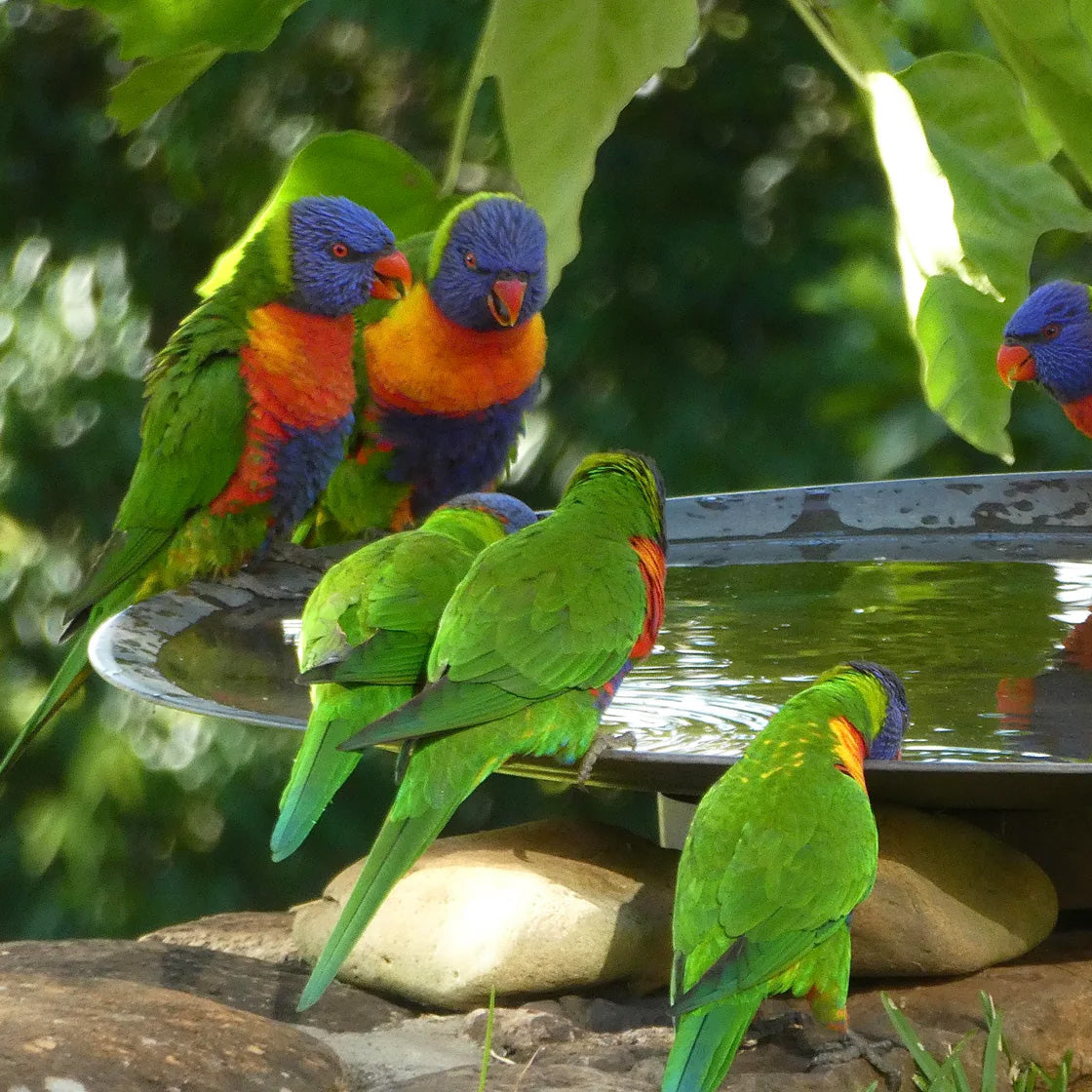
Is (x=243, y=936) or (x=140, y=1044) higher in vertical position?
(x=140, y=1044)

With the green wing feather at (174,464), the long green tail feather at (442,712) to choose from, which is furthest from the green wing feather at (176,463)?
the long green tail feather at (442,712)

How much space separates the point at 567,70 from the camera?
0.44m

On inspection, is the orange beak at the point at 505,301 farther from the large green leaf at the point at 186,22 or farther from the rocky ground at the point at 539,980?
the large green leaf at the point at 186,22

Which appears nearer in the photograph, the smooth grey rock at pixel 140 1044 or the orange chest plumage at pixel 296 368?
the smooth grey rock at pixel 140 1044

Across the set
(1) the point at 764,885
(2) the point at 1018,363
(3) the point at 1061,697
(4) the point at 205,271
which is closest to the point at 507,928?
(1) the point at 764,885

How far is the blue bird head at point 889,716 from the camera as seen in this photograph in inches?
38.8

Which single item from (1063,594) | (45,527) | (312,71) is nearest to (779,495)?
(1063,594)

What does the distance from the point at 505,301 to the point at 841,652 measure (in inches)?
33.8

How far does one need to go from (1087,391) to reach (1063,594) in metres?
1.02

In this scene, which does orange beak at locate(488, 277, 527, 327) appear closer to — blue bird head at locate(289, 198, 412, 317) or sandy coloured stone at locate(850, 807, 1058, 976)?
blue bird head at locate(289, 198, 412, 317)

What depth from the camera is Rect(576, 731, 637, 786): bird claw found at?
939mm

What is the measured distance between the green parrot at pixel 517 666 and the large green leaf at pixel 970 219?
0.44 m

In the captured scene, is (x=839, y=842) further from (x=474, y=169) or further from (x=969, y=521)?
(x=474, y=169)

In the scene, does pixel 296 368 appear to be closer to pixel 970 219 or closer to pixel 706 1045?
pixel 706 1045
